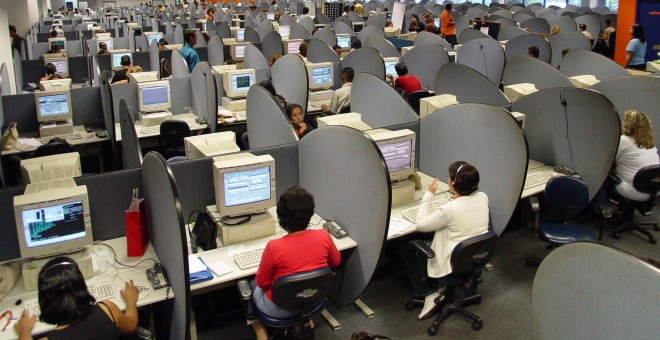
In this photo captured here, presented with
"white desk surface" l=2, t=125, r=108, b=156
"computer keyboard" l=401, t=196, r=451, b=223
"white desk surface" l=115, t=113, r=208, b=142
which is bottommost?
"computer keyboard" l=401, t=196, r=451, b=223

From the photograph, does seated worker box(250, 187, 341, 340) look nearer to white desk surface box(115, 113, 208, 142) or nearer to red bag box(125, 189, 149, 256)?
red bag box(125, 189, 149, 256)

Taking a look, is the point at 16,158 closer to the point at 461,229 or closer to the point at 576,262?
the point at 461,229

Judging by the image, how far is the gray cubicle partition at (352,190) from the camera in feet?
9.83

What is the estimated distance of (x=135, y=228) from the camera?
9.77 feet

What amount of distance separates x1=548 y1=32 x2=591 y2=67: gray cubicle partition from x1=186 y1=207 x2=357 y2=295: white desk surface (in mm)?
6340

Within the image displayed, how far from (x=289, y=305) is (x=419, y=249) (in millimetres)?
899

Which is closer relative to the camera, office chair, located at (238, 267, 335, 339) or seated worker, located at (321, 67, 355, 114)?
office chair, located at (238, 267, 335, 339)

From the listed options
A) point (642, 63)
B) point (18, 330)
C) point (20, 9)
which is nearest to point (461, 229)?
point (18, 330)

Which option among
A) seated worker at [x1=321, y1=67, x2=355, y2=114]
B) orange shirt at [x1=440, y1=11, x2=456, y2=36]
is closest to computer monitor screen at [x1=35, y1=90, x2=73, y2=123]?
seated worker at [x1=321, y1=67, x2=355, y2=114]

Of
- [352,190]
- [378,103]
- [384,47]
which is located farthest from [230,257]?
[384,47]

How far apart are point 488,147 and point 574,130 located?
0.87 m

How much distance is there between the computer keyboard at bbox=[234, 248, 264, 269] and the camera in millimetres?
2943

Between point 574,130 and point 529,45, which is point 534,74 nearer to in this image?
point 574,130

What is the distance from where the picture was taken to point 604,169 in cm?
397
